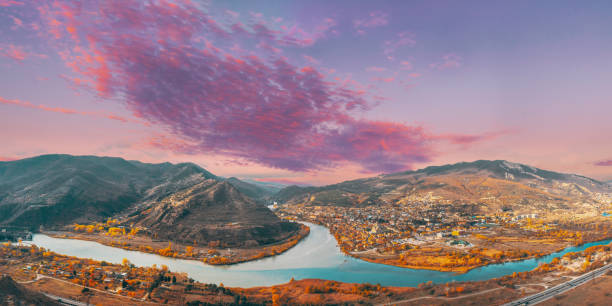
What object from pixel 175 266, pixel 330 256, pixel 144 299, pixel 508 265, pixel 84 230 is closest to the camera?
pixel 144 299

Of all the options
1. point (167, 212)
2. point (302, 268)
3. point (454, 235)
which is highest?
point (167, 212)

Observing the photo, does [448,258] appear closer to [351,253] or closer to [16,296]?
[351,253]

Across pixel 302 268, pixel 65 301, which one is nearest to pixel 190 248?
pixel 302 268

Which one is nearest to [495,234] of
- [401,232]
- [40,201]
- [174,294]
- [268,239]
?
[401,232]

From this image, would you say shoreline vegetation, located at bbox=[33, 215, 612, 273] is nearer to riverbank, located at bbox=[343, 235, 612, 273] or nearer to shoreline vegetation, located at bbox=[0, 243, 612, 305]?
riverbank, located at bbox=[343, 235, 612, 273]

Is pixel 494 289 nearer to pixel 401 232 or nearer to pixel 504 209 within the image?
pixel 401 232

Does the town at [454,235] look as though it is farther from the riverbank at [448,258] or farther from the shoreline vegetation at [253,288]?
the shoreline vegetation at [253,288]

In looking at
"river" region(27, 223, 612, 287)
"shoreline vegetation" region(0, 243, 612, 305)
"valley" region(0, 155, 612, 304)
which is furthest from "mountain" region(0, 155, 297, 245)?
"shoreline vegetation" region(0, 243, 612, 305)
